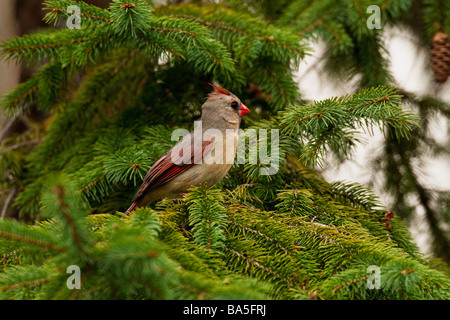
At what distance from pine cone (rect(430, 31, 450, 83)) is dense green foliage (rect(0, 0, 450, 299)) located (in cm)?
37

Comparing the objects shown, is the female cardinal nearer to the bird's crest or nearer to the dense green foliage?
the bird's crest

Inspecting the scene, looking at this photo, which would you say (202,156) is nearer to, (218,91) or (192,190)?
(218,91)

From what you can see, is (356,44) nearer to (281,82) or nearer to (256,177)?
(281,82)

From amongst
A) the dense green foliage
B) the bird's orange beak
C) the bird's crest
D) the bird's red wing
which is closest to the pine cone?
the dense green foliage

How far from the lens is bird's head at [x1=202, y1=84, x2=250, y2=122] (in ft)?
10.2

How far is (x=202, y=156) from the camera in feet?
9.55

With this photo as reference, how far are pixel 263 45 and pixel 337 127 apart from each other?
87 cm

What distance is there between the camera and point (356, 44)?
12.2 feet

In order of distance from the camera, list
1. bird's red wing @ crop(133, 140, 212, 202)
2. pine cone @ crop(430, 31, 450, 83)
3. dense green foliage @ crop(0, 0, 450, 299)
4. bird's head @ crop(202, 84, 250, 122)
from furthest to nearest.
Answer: pine cone @ crop(430, 31, 450, 83) → bird's head @ crop(202, 84, 250, 122) → bird's red wing @ crop(133, 140, 212, 202) → dense green foliage @ crop(0, 0, 450, 299)

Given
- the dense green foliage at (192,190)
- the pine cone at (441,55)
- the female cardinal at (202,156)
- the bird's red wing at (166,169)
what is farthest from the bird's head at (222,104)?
the pine cone at (441,55)

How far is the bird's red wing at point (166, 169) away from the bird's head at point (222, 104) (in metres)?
0.27

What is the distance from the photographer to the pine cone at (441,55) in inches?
130
